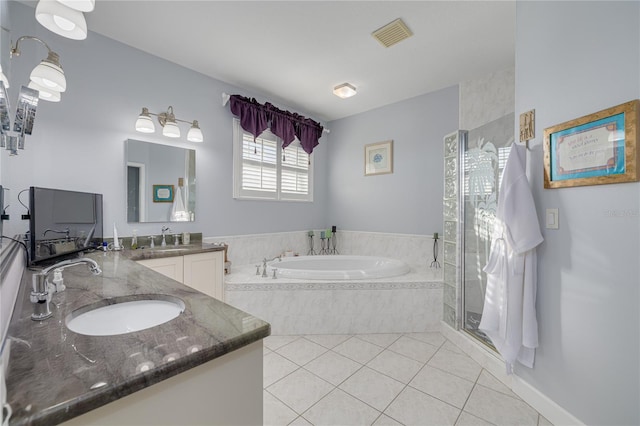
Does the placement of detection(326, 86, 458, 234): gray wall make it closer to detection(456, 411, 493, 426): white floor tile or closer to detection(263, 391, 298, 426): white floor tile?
detection(456, 411, 493, 426): white floor tile

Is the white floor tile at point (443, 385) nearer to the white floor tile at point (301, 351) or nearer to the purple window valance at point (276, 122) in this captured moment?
the white floor tile at point (301, 351)

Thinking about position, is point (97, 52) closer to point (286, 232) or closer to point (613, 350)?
point (286, 232)

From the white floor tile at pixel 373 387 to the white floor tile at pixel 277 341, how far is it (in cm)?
78

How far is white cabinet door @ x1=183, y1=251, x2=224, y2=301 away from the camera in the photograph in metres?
2.51

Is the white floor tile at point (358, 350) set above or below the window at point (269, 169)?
below

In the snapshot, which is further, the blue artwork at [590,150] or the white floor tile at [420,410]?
the white floor tile at [420,410]

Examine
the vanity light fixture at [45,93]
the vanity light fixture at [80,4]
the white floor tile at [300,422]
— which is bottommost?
the white floor tile at [300,422]

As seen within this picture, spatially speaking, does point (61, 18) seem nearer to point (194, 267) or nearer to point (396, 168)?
point (194, 267)

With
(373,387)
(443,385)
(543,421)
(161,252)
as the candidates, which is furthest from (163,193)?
(543,421)

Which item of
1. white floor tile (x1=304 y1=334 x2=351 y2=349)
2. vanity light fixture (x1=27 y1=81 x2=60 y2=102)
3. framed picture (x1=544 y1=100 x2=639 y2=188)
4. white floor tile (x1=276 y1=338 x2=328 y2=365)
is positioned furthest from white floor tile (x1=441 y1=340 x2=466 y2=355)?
vanity light fixture (x1=27 y1=81 x2=60 y2=102)

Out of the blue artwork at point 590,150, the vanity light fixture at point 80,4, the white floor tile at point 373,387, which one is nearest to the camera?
the vanity light fixture at point 80,4

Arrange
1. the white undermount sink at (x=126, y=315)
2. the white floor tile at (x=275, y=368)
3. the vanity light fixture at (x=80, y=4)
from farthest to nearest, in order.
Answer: the white floor tile at (x=275, y=368), the vanity light fixture at (x=80, y=4), the white undermount sink at (x=126, y=315)

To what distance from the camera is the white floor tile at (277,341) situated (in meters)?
2.52

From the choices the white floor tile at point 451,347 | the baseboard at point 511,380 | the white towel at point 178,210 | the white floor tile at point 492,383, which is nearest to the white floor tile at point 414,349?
the white floor tile at point 451,347
